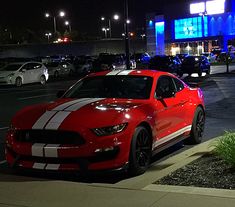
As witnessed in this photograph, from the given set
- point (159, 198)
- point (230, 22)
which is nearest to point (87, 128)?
point (159, 198)

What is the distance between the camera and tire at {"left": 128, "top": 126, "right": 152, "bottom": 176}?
725 centimetres

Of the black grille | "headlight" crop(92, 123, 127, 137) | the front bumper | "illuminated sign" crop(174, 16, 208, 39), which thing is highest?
"illuminated sign" crop(174, 16, 208, 39)

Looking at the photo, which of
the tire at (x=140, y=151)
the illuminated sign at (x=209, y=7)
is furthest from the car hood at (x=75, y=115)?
the illuminated sign at (x=209, y=7)

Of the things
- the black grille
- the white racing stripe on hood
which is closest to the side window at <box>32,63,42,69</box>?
the white racing stripe on hood

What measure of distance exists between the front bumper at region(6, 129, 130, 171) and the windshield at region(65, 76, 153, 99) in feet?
4.69

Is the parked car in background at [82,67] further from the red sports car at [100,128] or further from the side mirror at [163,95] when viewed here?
the red sports car at [100,128]

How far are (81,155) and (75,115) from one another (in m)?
0.61

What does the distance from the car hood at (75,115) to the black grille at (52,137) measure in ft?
0.26

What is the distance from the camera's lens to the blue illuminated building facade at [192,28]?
282 feet

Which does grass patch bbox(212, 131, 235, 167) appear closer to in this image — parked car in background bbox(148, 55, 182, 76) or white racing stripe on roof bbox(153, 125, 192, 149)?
white racing stripe on roof bbox(153, 125, 192, 149)

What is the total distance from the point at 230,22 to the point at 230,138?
81186 millimetres

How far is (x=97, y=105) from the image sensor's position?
25.0 feet

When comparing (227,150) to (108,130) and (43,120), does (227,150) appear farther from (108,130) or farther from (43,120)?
(43,120)

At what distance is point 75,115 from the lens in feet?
23.6
